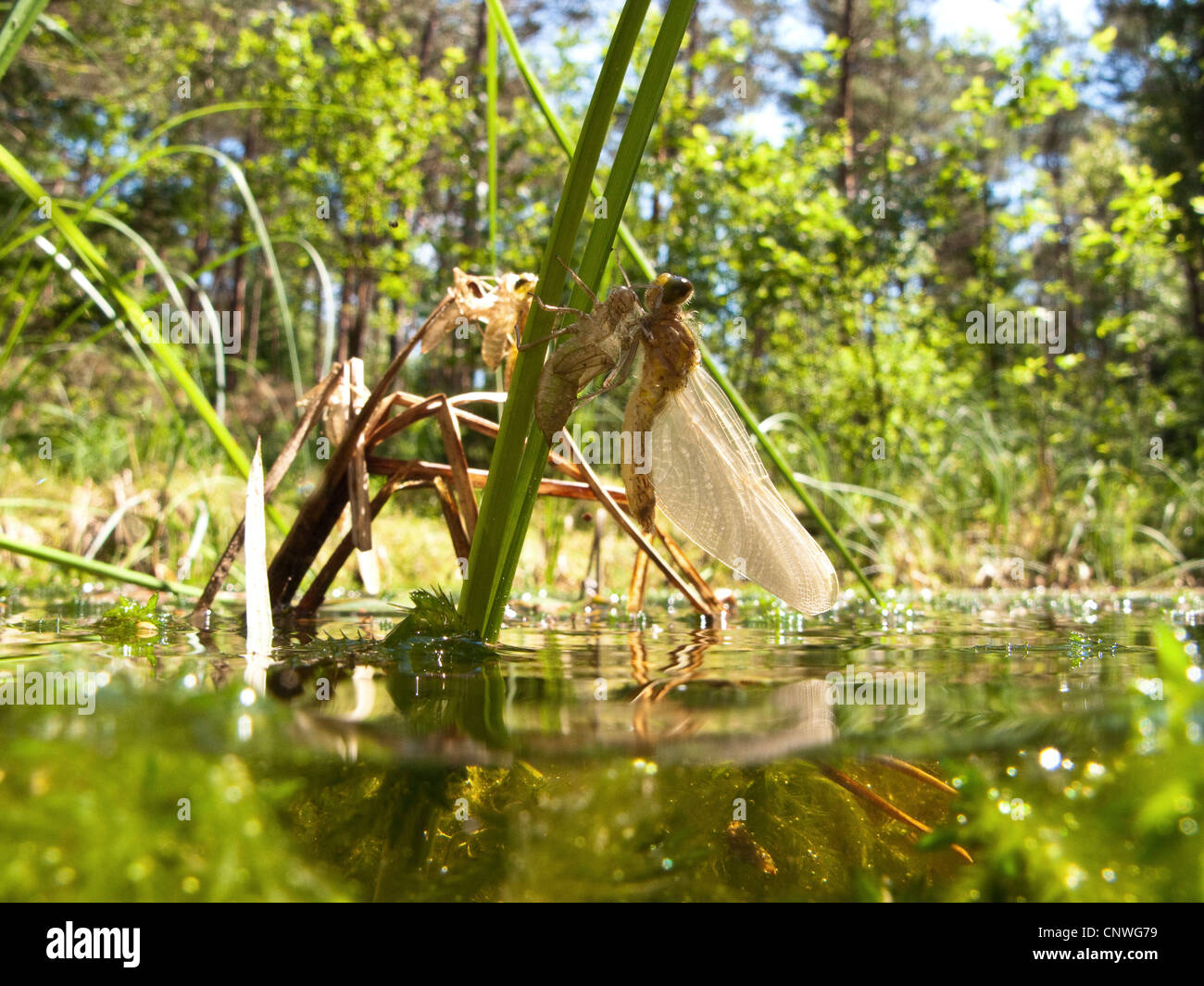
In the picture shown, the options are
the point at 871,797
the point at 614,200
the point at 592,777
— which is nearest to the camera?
the point at 592,777

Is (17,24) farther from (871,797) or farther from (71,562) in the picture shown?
(871,797)

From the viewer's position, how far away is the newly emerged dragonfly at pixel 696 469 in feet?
3.66

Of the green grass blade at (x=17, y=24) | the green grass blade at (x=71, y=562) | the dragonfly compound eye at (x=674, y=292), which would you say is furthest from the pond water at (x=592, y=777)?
the green grass blade at (x=17, y=24)

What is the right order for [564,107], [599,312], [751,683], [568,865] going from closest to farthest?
1. [568,865]
2. [751,683]
3. [599,312]
4. [564,107]

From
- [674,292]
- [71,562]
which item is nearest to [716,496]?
[674,292]

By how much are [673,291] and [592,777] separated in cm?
75

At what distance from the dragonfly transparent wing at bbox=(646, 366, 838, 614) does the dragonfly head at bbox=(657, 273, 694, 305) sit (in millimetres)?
120

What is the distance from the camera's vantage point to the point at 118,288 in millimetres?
1456

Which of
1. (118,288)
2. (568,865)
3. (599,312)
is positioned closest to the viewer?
(568,865)

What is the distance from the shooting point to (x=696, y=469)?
120 cm

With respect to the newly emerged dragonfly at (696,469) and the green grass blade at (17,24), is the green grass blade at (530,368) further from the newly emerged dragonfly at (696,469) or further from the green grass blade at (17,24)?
the green grass blade at (17,24)
